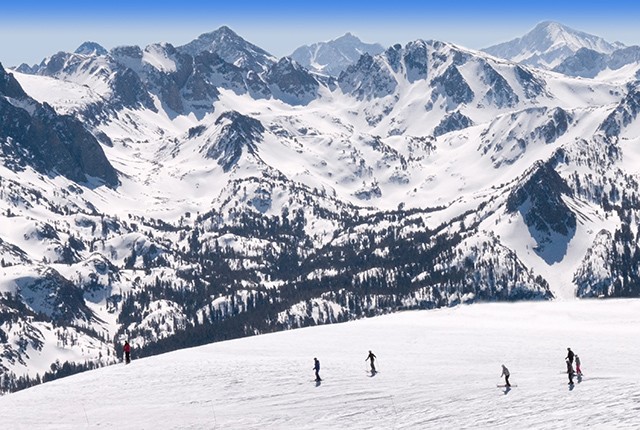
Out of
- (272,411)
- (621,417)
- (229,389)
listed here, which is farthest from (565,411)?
(229,389)

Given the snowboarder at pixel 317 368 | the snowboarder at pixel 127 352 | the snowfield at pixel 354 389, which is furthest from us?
the snowboarder at pixel 127 352

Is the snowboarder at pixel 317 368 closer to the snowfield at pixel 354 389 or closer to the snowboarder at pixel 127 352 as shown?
the snowfield at pixel 354 389

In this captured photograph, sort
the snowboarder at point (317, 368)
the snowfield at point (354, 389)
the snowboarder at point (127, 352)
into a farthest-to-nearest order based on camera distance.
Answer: the snowboarder at point (127, 352) < the snowboarder at point (317, 368) < the snowfield at point (354, 389)

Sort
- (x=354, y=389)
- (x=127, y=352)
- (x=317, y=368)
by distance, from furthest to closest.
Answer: (x=127, y=352), (x=317, y=368), (x=354, y=389)

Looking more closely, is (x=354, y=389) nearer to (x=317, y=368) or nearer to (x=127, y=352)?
(x=317, y=368)

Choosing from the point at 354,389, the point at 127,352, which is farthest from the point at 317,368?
the point at 127,352

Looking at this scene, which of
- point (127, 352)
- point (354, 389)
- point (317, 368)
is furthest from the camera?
point (127, 352)

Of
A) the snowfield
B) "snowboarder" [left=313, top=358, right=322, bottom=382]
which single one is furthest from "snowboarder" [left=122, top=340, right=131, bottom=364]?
"snowboarder" [left=313, top=358, right=322, bottom=382]

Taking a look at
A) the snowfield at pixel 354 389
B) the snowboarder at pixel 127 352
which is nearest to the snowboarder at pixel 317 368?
the snowfield at pixel 354 389

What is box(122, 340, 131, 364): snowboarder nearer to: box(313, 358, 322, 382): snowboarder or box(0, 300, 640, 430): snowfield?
box(0, 300, 640, 430): snowfield

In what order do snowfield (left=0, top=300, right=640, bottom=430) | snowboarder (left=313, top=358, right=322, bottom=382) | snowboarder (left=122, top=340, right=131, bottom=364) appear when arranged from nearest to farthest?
snowfield (left=0, top=300, right=640, bottom=430) → snowboarder (left=313, top=358, right=322, bottom=382) → snowboarder (left=122, top=340, right=131, bottom=364)
